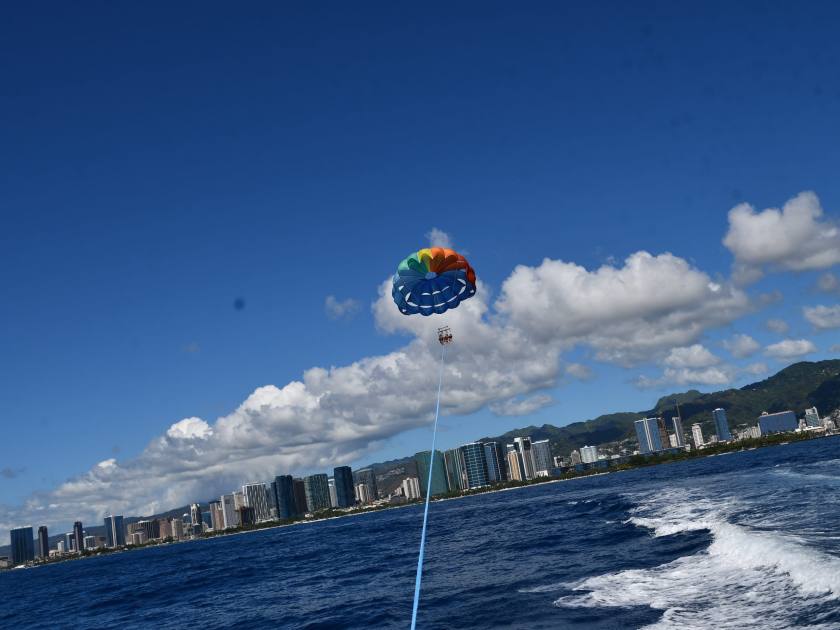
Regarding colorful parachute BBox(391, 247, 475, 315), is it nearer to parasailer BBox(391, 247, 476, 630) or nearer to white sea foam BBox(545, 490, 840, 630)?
parasailer BBox(391, 247, 476, 630)

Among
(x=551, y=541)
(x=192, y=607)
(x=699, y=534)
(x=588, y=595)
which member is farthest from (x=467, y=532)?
(x=588, y=595)

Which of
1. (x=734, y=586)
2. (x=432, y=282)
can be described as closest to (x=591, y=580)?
(x=734, y=586)

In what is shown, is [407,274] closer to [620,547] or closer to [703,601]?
[620,547]

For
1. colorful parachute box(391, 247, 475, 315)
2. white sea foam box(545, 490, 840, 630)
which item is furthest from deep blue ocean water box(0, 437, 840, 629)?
colorful parachute box(391, 247, 475, 315)

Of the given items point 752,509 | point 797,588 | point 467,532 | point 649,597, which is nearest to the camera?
point 797,588

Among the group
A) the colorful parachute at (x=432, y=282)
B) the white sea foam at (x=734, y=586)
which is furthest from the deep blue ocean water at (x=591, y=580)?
the colorful parachute at (x=432, y=282)

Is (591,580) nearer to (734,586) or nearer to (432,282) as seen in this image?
(734,586)
